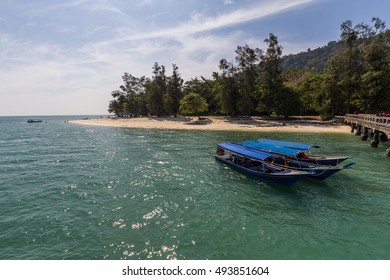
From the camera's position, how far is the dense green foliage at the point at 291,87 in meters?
54.0

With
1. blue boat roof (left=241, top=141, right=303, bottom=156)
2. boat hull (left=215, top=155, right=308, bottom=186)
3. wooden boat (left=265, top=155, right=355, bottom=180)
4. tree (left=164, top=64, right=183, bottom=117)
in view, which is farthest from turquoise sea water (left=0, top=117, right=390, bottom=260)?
tree (left=164, top=64, right=183, bottom=117)

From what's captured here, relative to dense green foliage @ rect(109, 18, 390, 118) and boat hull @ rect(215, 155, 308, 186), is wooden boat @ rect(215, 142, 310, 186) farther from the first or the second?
dense green foliage @ rect(109, 18, 390, 118)

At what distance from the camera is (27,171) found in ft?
81.4

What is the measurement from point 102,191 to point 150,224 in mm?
7587

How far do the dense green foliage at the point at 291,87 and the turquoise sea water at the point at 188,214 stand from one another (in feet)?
137

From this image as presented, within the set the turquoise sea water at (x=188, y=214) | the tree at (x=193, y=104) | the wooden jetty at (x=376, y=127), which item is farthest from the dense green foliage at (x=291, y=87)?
the turquoise sea water at (x=188, y=214)

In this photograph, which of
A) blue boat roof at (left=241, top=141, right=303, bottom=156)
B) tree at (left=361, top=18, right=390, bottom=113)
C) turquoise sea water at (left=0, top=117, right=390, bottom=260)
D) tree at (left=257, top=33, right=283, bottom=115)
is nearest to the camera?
turquoise sea water at (left=0, top=117, right=390, bottom=260)

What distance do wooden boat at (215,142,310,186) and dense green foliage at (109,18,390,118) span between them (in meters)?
47.1

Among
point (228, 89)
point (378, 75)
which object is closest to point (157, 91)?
point (228, 89)

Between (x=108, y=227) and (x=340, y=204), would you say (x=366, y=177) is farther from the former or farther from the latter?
(x=108, y=227)

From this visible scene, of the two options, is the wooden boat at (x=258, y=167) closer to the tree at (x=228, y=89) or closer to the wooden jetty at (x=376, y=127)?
the wooden jetty at (x=376, y=127)

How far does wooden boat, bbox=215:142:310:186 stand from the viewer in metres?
18.5

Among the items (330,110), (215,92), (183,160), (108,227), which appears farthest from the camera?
(215,92)
